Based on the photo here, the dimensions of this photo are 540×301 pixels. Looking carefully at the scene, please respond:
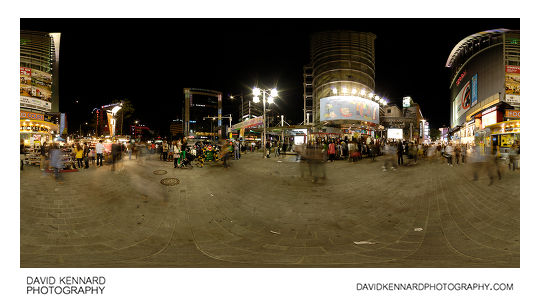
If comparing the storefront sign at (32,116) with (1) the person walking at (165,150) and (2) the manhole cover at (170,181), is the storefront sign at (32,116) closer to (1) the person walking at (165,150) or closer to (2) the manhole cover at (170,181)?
(1) the person walking at (165,150)

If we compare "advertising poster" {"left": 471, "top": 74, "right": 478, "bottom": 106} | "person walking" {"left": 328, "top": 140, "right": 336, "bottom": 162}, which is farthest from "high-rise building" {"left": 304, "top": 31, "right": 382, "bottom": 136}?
"person walking" {"left": 328, "top": 140, "right": 336, "bottom": 162}

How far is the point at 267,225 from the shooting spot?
13.3ft

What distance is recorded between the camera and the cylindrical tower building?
142ft

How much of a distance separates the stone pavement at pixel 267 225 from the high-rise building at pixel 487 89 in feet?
44.6

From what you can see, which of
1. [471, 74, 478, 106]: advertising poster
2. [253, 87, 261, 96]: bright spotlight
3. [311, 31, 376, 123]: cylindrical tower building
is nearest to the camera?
[253, 87, 261, 96]: bright spotlight

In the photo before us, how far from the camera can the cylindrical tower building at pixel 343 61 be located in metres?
43.2

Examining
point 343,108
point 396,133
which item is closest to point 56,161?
point 343,108

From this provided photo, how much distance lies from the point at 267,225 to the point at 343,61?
47.5 metres

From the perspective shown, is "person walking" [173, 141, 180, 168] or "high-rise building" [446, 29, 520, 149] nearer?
"person walking" [173, 141, 180, 168]

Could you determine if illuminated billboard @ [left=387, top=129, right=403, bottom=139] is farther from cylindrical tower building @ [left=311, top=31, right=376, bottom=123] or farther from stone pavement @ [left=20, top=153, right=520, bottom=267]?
stone pavement @ [left=20, top=153, right=520, bottom=267]

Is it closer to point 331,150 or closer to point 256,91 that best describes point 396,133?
point 331,150

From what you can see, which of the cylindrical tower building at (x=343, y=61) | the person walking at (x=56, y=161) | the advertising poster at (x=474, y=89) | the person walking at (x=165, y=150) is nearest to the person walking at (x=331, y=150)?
the person walking at (x=165, y=150)

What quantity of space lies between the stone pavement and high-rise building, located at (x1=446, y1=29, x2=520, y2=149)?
13.6 meters
